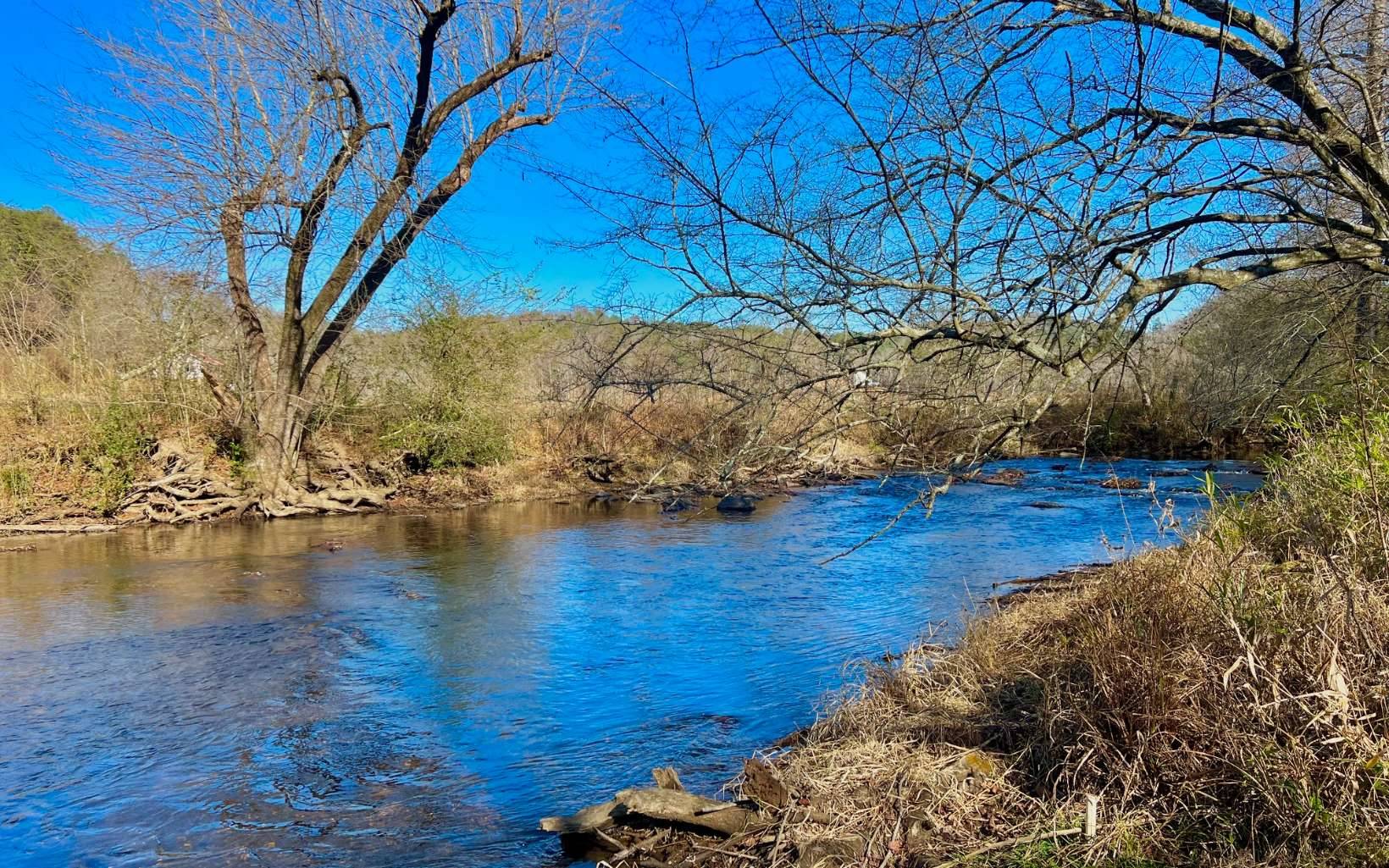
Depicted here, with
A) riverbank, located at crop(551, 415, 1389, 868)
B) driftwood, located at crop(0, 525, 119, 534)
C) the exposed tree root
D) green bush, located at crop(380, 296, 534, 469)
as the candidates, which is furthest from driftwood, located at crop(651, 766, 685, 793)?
green bush, located at crop(380, 296, 534, 469)

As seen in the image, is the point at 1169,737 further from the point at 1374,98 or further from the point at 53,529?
the point at 53,529

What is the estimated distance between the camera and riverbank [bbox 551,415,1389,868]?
8.86 feet

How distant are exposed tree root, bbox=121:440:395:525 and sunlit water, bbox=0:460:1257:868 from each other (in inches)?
49.6

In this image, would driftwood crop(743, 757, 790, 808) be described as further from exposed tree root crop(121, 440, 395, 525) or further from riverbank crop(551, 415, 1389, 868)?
exposed tree root crop(121, 440, 395, 525)

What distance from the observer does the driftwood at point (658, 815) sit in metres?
3.51

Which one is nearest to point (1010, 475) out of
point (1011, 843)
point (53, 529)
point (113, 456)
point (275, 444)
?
point (275, 444)

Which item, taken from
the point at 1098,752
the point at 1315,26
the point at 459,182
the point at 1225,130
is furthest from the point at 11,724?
the point at 459,182

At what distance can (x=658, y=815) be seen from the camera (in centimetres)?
362

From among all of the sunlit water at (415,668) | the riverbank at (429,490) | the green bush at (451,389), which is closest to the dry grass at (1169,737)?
the sunlit water at (415,668)

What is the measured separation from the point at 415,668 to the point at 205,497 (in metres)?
10.4

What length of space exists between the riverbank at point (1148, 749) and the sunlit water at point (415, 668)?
102 cm

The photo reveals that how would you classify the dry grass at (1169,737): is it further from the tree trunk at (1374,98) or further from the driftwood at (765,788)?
the tree trunk at (1374,98)

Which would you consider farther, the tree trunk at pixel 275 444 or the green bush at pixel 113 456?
the tree trunk at pixel 275 444

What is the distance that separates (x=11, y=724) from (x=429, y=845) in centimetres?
366
